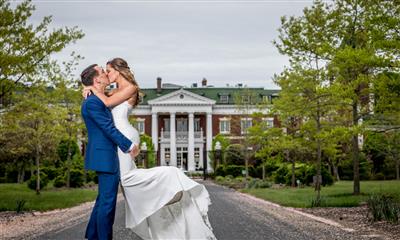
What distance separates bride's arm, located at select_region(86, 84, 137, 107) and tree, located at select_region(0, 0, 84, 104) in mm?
10914

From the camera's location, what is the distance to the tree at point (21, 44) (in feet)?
53.1

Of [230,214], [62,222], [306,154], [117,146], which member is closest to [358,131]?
[230,214]

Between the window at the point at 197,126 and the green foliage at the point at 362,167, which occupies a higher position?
the window at the point at 197,126

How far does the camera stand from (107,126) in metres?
5.11

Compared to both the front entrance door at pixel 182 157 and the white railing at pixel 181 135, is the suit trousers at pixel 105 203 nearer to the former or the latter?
the front entrance door at pixel 182 157

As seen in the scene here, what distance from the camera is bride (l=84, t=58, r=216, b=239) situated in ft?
17.0

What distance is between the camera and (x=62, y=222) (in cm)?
1270

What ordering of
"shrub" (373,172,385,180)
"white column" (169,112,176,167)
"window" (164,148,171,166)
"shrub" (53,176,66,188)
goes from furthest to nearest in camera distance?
"window" (164,148,171,166) → "white column" (169,112,176,167) → "shrub" (373,172,385,180) → "shrub" (53,176,66,188)

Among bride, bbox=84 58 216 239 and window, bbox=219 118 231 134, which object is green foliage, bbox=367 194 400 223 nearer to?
bride, bbox=84 58 216 239

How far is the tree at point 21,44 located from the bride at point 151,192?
1093cm

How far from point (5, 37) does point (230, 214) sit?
808 centimetres

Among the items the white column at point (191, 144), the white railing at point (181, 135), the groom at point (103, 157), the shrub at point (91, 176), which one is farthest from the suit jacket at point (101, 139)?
the white railing at point (181, 135)

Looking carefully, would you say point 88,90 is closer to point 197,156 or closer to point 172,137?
point 172,137

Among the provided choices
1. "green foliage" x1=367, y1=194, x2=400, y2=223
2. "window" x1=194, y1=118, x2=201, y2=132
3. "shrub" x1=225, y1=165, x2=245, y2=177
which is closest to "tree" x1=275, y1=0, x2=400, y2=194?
"green foliage" x1=367, y1=194, x2=400, y2=223
